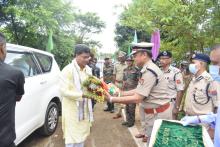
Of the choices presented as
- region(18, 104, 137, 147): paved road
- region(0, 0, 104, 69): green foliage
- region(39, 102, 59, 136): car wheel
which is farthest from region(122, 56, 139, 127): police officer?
region(0, 0, 104, 69): green foliage

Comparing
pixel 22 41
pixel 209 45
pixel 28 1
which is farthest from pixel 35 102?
pixel 22 41

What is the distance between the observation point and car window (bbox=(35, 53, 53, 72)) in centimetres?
598

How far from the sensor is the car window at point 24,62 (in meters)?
4.83

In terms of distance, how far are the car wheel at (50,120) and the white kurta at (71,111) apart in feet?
6.21

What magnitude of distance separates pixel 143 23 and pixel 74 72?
234 centimetres

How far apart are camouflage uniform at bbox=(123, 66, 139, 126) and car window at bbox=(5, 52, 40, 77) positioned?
8.48ft

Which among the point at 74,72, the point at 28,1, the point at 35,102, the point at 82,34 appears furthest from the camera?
the point at 82,34

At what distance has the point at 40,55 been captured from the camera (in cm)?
609

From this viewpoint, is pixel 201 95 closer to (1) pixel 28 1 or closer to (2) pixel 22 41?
(1) pixel 28 1

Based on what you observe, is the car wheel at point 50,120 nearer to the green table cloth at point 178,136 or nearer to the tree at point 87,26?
the green table cloth at point 178,136

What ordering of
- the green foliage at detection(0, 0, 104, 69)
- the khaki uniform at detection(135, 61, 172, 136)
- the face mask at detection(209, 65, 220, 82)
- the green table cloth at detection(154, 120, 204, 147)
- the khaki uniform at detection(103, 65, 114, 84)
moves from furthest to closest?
the green foliage at detection(0, 0, 104, 69) → the khaki uniform at detection(103, 65, 114, 84) → the khaki uniform at detection(135, 61, 172, 136) → the face mask at detection(209, 65, 220, 82) → the green table cloth at detection(154, 120, 204, 147)

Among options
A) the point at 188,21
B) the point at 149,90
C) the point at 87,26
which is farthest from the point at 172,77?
the point at 87,26

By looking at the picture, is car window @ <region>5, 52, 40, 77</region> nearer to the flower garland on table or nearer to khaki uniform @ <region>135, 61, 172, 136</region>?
the flower garland on table

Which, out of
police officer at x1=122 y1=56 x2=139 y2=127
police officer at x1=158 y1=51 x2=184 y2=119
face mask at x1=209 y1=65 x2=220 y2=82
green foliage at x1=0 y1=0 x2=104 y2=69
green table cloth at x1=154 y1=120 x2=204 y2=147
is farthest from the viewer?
green foliage at x1=0 y1=0 x2=104 y2=69
